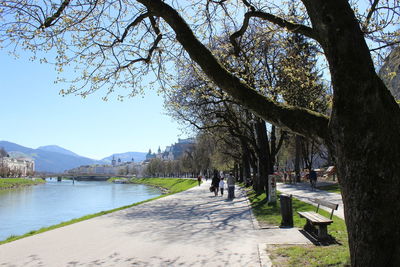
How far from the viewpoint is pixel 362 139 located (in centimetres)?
410

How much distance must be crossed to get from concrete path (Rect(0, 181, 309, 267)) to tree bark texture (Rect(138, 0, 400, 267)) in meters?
3.05

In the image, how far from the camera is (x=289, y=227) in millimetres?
10828

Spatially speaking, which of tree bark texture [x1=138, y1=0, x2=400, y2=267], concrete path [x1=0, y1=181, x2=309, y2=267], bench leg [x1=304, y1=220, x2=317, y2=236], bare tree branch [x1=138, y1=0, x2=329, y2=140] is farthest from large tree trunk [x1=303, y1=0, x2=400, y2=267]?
bench leg [x1=304, y1=220, x2=317, y2=236]

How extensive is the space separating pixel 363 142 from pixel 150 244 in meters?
6.37

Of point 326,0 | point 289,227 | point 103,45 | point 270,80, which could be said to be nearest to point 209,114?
point 270,80

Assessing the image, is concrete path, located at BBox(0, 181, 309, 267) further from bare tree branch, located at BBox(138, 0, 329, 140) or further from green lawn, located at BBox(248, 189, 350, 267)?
bare tree branch, located at BBox(138, 0, 329, 140)

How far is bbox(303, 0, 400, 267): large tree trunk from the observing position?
4.07 metres

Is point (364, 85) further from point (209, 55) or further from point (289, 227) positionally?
point (289, 227)

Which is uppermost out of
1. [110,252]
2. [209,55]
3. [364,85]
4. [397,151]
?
[209,55]

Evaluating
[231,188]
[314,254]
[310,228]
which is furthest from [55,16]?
[231,188]

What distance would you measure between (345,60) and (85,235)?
895cm

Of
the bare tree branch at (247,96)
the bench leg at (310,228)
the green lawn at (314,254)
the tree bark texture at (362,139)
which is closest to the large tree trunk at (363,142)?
the tree bark texture at (362,139)

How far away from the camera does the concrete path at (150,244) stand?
286 inches

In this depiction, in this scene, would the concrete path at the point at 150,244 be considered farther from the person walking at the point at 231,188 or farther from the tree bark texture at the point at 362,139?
the person walking at the point at 231,188
